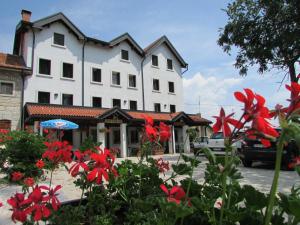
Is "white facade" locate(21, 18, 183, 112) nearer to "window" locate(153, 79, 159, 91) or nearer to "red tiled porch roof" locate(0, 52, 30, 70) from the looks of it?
"window" locate(153, 79, 159, 91)

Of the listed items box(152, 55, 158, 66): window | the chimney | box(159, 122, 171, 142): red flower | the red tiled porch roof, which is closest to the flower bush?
box(159, 122, 171, 142): red flower

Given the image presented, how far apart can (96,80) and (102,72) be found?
35.6 inches

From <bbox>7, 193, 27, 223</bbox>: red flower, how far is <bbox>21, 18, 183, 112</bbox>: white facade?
19.0 metres

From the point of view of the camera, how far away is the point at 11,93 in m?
18.1

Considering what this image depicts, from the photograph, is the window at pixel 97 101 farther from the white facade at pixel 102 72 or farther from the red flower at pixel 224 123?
the red flower at pixel 224 123

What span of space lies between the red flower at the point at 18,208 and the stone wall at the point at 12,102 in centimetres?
1842

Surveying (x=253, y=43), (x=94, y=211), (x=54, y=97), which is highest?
(x=253, y=43)

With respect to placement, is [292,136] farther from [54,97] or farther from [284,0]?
[54,97]

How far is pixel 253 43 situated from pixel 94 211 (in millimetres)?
14457

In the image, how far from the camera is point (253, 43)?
14.4 m

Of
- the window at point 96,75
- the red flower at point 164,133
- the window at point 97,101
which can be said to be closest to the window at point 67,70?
the window at point 96,75

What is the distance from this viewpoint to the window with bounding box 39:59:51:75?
19859mm

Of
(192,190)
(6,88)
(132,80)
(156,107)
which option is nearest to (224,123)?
(192,190)

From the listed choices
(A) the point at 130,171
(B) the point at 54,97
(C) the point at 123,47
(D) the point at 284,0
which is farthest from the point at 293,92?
(C) the point at 123,47
